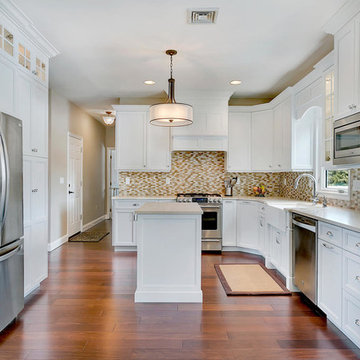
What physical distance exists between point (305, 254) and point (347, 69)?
1749mm

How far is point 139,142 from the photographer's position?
488cm

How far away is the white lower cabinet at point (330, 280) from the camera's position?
7.08ft

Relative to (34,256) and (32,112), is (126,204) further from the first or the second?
(32,112)

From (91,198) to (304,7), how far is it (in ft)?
19.5

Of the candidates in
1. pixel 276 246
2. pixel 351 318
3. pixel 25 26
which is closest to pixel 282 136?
pixel 276 246

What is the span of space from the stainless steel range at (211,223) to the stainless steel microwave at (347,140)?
2188 mm

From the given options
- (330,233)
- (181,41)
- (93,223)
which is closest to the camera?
(330,233)

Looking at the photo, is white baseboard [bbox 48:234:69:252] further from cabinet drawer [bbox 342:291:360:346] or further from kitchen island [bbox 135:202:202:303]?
cabinet drawer [bbox 342:291:360:346]

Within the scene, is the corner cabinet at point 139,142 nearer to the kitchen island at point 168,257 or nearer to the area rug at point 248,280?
the area rug at point 248,280

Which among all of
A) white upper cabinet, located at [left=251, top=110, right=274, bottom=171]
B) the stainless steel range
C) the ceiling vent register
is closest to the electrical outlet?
white upper cabinet, located at [left=251, top=110, right=274, bottom=171]

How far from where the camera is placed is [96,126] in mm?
7266

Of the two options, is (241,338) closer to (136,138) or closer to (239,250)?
(239,250)

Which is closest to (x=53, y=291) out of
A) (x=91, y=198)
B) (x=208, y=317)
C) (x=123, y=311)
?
(x=123, y=311)

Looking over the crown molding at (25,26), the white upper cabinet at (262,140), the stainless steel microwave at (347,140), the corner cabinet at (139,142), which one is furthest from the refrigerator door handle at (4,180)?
the white upper cabinet at (262,140)
